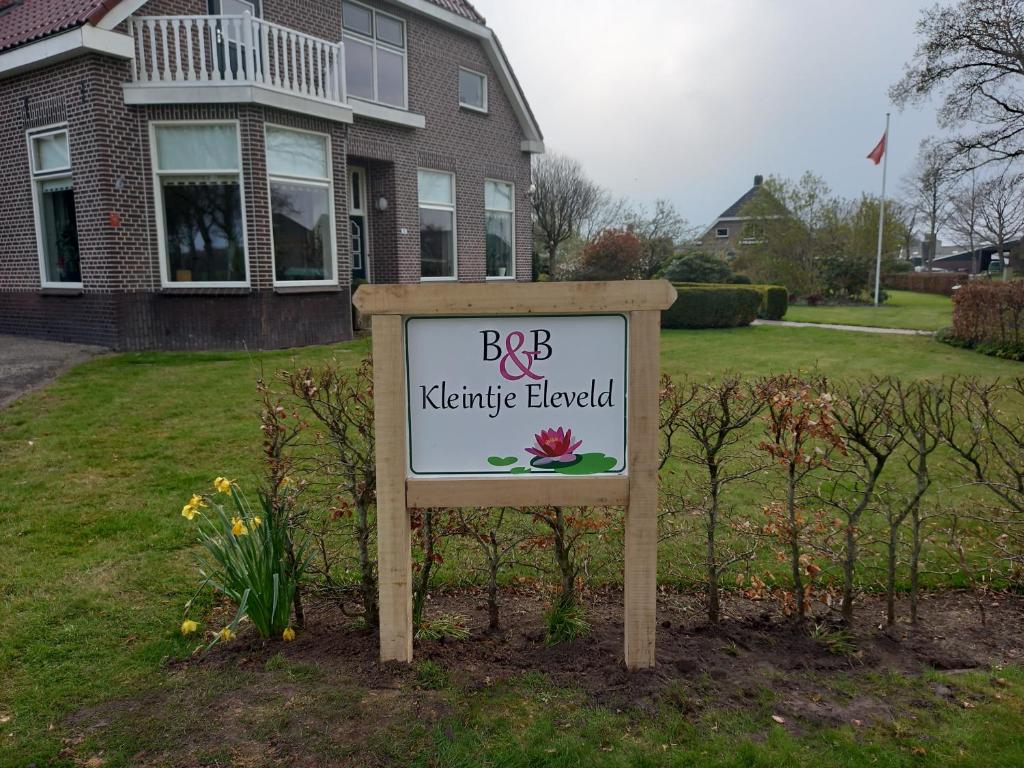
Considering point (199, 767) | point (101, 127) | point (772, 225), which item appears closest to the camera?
point (199, 767)

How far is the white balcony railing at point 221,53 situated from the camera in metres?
10.8

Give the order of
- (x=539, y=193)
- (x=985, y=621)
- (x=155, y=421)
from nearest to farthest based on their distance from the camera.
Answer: (x=985, y=621), (x=155, y=421), (x=539, y=193)

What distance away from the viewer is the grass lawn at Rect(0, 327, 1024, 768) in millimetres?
2545

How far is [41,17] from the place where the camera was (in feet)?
38.1

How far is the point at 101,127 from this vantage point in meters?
10.6

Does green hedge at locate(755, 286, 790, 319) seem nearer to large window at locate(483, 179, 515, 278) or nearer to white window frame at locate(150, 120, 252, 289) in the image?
large window at locate(483, 179, 515, 278)

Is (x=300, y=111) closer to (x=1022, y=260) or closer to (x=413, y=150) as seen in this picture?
(x=413, y=150)

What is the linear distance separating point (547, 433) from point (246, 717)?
155 cm

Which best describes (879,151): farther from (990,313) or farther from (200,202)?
(200,202)

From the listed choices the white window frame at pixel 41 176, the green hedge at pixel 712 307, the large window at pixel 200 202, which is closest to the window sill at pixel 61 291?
the white window frame at pixel 41 176

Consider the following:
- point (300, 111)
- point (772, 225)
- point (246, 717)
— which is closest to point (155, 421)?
point (246, 717)

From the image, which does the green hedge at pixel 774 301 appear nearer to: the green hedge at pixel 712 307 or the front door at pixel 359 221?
the green hedge at pixel 712 307

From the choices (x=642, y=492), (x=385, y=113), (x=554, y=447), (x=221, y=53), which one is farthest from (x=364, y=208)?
(x=642, y=492)

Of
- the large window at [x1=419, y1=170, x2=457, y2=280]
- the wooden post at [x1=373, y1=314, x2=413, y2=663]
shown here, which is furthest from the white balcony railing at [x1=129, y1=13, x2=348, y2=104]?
the wooden post at [x1=373, y1=314, x2=413, y2=663]
